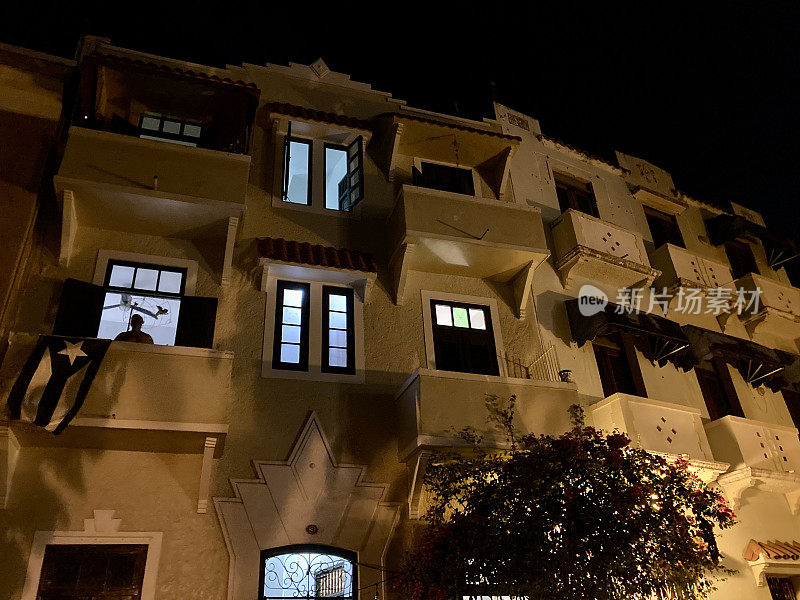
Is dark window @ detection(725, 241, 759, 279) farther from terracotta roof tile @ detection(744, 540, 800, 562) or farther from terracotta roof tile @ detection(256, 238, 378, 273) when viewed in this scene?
terracotta roof tile @ detection(256, 238, 378, 273)

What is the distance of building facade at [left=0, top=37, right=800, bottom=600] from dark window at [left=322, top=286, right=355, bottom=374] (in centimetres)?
5

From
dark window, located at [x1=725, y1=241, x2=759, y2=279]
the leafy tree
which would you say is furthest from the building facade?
dark window, located at [x1=725, y1=241, x2=759, y2=279]

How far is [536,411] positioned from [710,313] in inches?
344

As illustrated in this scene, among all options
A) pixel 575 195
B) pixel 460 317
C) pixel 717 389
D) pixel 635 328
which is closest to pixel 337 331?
pixel 460 317

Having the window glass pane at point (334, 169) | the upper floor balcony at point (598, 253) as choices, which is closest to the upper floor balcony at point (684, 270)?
the upper floor balcony at point (598, 253)

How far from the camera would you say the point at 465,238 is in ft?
40.0

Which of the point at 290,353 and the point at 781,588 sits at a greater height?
the point at 290,353

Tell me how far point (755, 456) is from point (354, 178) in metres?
10.2

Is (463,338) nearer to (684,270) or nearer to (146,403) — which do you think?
(146,403)

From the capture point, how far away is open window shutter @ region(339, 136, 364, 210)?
12953mm

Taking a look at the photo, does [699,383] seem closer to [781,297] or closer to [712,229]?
[781,297]

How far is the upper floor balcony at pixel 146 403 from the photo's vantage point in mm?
8430

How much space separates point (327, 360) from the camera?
11.0 meters

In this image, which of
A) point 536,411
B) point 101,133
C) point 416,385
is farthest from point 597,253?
point 101,133
